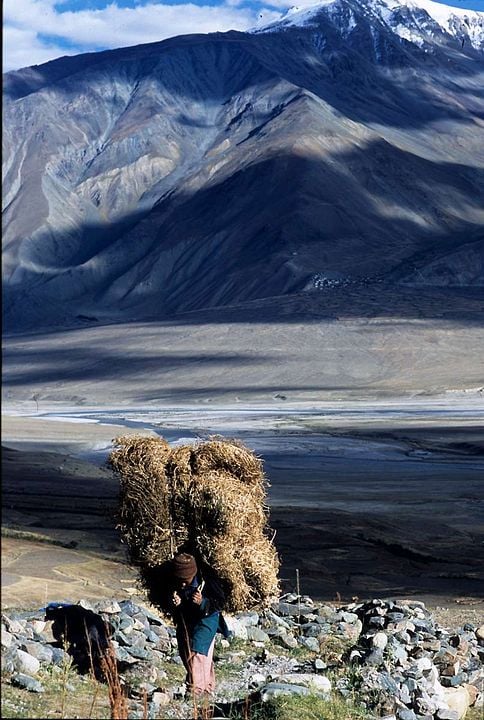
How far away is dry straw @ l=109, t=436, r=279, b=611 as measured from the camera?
8.58 meters

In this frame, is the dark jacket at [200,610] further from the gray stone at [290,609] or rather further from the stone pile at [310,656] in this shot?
the gray stone at [290,609]

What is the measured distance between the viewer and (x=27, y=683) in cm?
785

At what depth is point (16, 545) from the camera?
20.5m

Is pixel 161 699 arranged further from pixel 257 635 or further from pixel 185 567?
pixel 257 635

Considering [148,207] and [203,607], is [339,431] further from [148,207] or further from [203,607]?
[148,207]

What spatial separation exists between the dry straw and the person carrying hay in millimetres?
249

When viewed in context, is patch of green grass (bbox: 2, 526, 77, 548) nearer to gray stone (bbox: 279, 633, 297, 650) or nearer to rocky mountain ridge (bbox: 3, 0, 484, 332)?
gray stone (bbox: 279, 633, 297, 650)

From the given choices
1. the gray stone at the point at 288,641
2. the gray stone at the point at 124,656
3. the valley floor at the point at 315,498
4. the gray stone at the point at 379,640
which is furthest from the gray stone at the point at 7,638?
the gray stone at the point at 379,640

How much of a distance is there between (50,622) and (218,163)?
13797 cm

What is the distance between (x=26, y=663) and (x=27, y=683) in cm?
73

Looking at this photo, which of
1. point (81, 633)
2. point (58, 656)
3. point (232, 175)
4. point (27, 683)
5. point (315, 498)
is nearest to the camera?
point (27, 683)

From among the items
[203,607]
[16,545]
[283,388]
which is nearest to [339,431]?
[283,388]

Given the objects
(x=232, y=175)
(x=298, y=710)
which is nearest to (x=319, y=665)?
(x=298, y=710)

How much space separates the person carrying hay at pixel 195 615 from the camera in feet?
26.9
